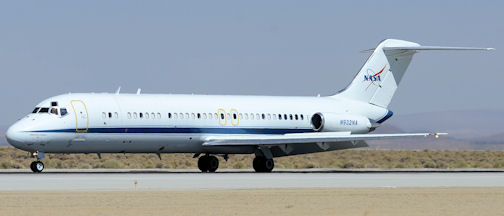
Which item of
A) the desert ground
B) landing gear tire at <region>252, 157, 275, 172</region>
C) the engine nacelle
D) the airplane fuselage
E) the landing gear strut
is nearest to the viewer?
the desert ground

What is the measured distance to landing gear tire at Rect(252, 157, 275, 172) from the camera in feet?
160

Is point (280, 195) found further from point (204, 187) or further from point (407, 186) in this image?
point (407, 186)

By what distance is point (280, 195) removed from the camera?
2828 cm

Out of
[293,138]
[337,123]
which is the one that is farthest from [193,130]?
[337,123]

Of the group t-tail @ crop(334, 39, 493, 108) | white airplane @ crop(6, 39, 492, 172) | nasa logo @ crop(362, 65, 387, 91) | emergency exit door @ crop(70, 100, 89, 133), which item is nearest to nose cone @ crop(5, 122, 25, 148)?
white airplane @ crop(6, 39, 492, 172)

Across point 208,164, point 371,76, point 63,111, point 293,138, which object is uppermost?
point 371,76

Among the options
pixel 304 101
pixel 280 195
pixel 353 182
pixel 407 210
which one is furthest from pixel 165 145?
pixel 407 210

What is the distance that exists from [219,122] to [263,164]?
2720mm

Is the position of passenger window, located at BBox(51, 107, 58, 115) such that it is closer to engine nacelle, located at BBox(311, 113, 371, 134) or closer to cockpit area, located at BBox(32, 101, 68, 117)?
cockpit area, located at BBox(32, 101, 68, 117)

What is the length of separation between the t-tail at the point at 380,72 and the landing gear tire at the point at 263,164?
8155 millimetres

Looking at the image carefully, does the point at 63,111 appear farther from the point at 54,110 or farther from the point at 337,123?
the point at 337,123

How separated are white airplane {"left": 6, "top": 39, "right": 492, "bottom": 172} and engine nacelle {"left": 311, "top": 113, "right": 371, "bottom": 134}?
0.05 meters

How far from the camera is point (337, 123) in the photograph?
52.7m

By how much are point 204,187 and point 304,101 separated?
2195 cm
